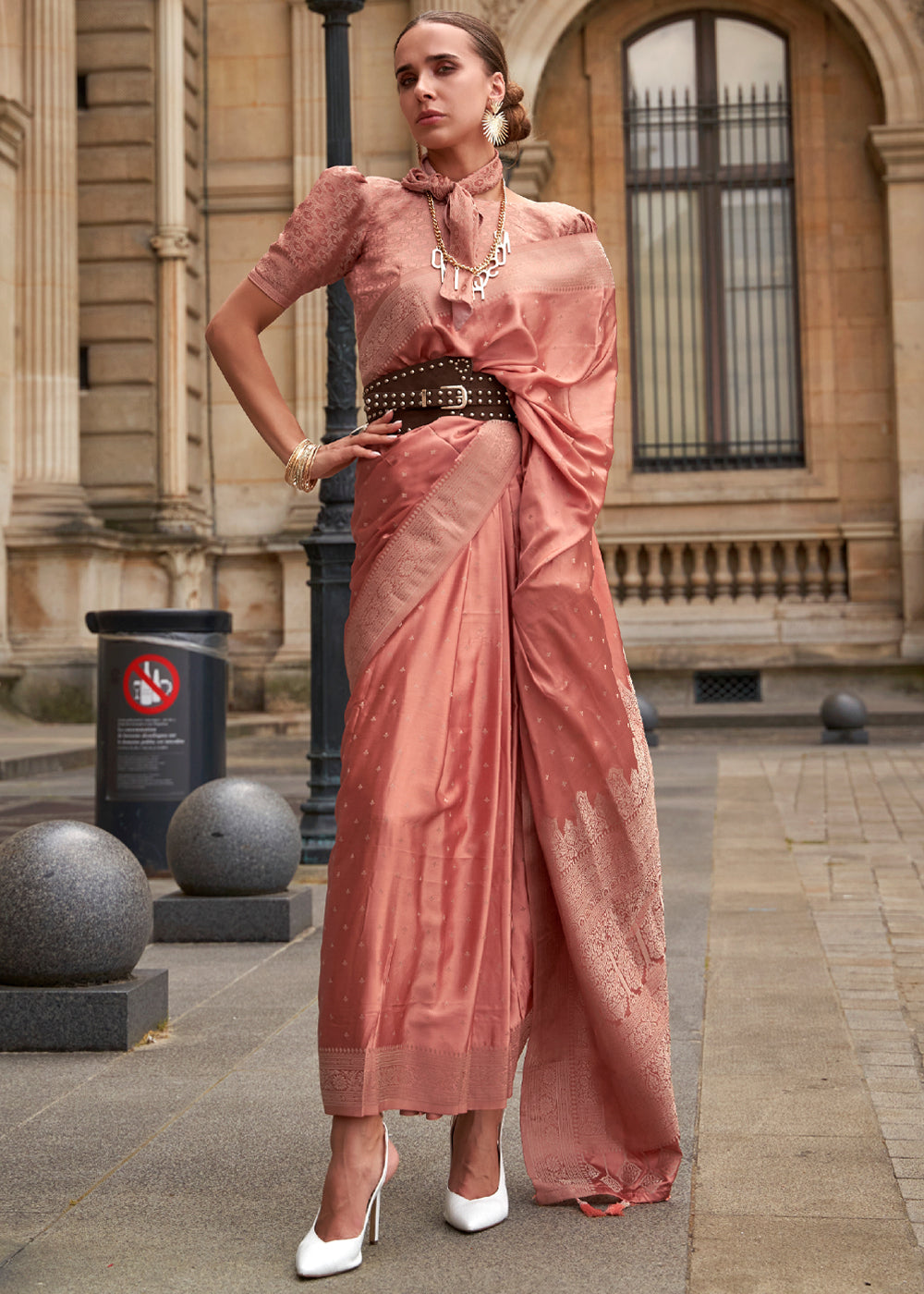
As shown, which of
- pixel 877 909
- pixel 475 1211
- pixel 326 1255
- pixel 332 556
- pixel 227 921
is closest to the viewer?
pixel 326 1255

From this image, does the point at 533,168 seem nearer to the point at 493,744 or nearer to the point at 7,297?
the point at 7,297

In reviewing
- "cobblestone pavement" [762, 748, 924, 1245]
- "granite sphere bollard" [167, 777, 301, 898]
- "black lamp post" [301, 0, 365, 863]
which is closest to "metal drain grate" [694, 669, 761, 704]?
"cobblestone pavement" [762, 748, 924, 1245]

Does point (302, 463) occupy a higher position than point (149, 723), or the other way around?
point (302, 463)

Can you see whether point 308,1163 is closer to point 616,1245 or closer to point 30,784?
point 616,1245

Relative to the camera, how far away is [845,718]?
1465 centimetres

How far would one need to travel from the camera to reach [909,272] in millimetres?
18594

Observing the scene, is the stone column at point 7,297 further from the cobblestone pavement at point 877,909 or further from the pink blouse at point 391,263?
the pink blouse at point 391,263

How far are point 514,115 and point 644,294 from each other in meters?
17.3

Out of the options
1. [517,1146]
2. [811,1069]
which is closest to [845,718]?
[811,1069]

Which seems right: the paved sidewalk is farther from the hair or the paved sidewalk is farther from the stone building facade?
the stone building facade

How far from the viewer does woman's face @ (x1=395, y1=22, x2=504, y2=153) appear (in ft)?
9.89

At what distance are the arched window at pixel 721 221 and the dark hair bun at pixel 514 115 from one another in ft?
54.7

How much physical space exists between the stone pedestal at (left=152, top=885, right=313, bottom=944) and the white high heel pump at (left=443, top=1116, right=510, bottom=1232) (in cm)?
309

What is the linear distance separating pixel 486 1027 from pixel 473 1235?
0.39m
